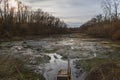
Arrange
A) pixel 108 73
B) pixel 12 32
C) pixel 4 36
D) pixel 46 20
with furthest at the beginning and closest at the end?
pixel 46 20
pixel 12 32
pixel 4 36
pixel 108 73

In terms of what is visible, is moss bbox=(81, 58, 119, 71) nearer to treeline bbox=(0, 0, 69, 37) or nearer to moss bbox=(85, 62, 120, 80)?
moss bbox=(85, 62, 120, 80)

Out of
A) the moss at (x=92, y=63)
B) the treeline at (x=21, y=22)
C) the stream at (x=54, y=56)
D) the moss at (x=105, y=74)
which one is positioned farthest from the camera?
the treeline at (x=21, y=22)

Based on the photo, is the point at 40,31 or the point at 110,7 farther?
the point at 40,31

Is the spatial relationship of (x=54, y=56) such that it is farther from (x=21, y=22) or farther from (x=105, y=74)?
(x=21, y=22)

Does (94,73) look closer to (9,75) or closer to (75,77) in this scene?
(75,77)

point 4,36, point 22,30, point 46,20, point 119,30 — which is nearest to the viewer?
point 119,30

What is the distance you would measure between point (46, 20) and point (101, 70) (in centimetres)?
12985

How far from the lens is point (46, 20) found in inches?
5684

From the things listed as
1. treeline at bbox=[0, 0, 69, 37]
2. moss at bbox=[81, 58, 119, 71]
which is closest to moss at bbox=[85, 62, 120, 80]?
moss at bbox=[81, 58, 119, 71]

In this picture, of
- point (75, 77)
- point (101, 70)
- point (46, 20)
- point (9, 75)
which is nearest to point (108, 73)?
point (101, 70)

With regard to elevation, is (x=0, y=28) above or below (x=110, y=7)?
below

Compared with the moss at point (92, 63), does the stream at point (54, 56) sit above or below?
below

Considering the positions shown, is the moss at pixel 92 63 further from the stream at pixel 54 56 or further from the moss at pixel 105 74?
the moss at pixel 105 74

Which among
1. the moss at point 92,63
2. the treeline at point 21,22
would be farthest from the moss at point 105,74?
the treeline at point 21,22
